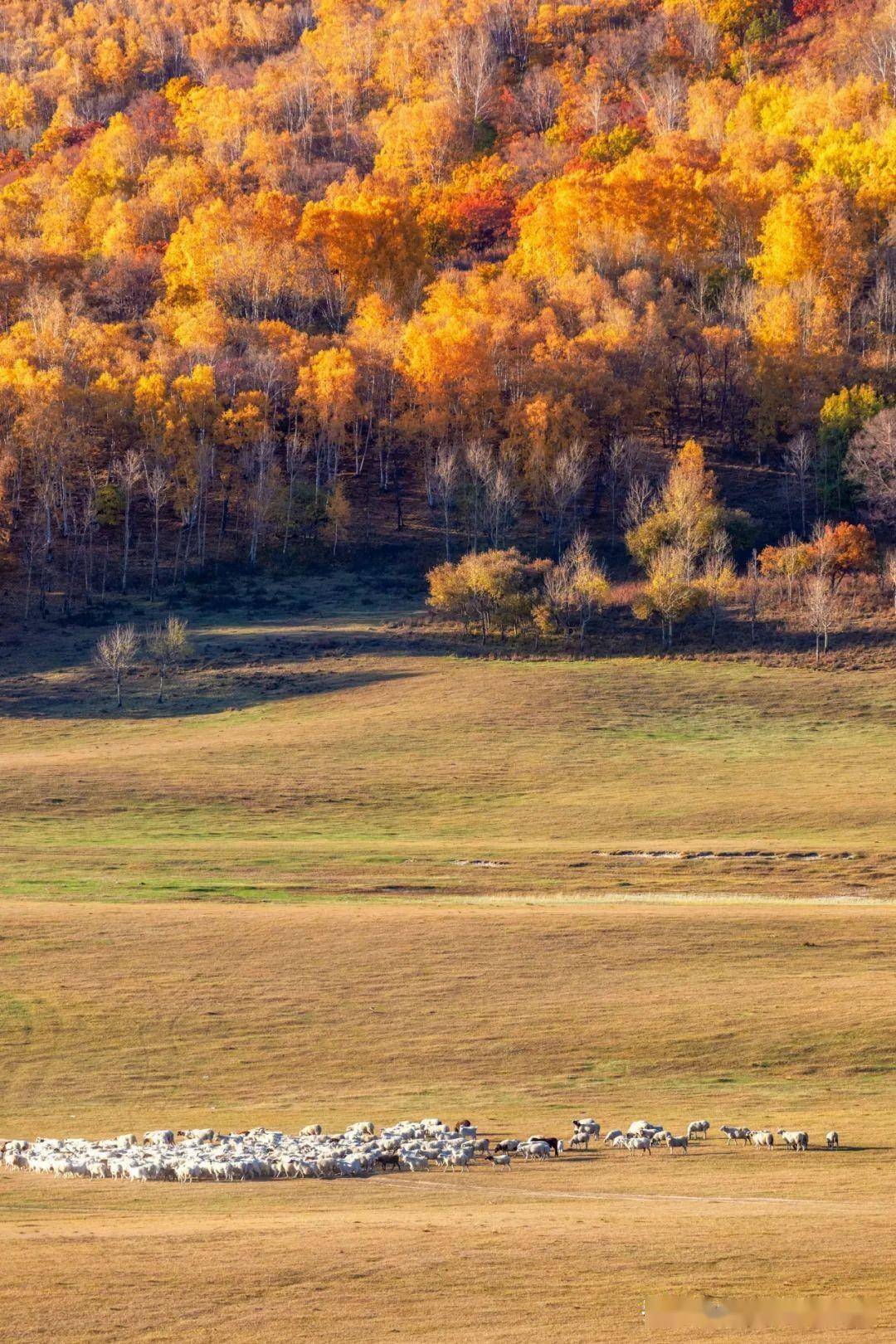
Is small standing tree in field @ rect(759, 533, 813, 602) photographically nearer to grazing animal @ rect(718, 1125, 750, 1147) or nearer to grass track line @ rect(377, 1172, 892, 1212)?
grazing animal @ rect(718, 1125, 750, 1147)

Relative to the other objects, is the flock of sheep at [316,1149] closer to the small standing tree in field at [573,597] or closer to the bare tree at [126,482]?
the small standing tree in field at [573,597]

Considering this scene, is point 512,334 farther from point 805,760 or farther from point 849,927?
point 849,927

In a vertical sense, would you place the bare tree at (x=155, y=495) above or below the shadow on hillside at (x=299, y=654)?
above

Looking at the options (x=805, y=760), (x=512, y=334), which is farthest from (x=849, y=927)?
(x=512, y=334)

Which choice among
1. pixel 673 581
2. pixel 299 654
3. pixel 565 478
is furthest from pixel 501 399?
pixel 299 654

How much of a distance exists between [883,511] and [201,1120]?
9741 cm

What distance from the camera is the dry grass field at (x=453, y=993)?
19.3 meters

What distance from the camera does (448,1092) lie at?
3186 centimetres

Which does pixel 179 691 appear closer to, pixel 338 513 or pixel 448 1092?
pixel 338 513

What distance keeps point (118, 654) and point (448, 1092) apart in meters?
67.7

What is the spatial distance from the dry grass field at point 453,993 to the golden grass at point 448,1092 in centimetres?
9

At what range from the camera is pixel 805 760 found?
78438 millimetres

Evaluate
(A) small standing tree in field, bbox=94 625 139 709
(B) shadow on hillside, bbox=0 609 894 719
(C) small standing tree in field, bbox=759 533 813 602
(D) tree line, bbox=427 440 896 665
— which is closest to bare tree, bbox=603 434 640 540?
(D) tree line, bbox=427 440 896 665

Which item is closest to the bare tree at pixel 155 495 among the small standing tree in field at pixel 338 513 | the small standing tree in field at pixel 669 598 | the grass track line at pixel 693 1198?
the small standing tree in field at pixel 338 513
